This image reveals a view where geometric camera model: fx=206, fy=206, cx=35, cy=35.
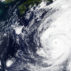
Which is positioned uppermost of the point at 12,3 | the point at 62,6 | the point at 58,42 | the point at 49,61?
the point at 12,3

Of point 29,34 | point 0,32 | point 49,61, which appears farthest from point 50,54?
point 0,32

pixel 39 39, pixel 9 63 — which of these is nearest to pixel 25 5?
pixel 39 39

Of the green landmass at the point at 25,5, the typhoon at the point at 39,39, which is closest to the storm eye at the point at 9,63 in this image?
the typhoon at the point at 39,39

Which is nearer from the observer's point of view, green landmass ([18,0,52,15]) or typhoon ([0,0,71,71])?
typhoon ([0,0,71,71])

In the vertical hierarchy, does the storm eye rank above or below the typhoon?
below

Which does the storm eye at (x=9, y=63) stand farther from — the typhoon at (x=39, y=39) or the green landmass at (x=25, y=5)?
the green landmass at (x=25, y=5)

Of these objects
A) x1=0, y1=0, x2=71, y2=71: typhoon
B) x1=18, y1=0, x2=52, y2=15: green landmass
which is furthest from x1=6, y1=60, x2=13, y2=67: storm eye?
x1=18, y1=0, x2=52, y2=15: green landmass

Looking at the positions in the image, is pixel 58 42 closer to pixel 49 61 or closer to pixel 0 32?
pixel 49 61

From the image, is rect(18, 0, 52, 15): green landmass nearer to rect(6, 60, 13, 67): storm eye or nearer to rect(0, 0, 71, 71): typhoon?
rect(0, 0, 71, 71): typhoon
